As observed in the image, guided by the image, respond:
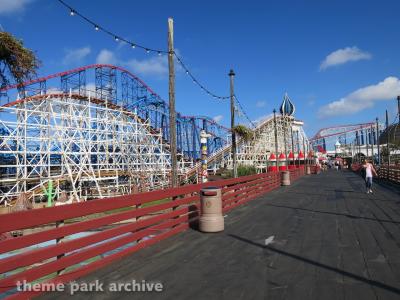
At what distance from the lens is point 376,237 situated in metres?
7.15

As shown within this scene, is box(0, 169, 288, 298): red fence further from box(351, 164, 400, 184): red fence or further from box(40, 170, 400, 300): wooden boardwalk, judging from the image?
box(351, 164, 400, 184): red fence

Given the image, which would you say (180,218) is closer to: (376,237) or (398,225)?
(376,237)

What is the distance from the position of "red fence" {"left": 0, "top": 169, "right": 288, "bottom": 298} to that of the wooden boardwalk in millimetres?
265

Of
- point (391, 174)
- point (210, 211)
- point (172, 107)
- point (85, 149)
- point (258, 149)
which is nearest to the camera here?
point (210, 211)

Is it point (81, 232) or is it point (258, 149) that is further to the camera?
point (258, 149)

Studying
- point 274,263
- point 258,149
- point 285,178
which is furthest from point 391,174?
point 258,149

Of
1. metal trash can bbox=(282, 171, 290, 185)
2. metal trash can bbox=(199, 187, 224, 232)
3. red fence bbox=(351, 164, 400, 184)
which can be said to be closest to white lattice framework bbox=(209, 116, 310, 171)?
red fence bbox=(351, 164, 400, 184)

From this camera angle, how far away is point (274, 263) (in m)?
5.51

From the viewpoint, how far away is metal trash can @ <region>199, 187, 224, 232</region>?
326 inches

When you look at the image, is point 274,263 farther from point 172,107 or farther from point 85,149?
point 85,149

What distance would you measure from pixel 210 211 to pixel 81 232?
3.18 m

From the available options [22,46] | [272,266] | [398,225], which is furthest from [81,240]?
[398,225]

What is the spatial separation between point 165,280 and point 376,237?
453cm

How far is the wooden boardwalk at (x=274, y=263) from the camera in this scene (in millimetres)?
4316
